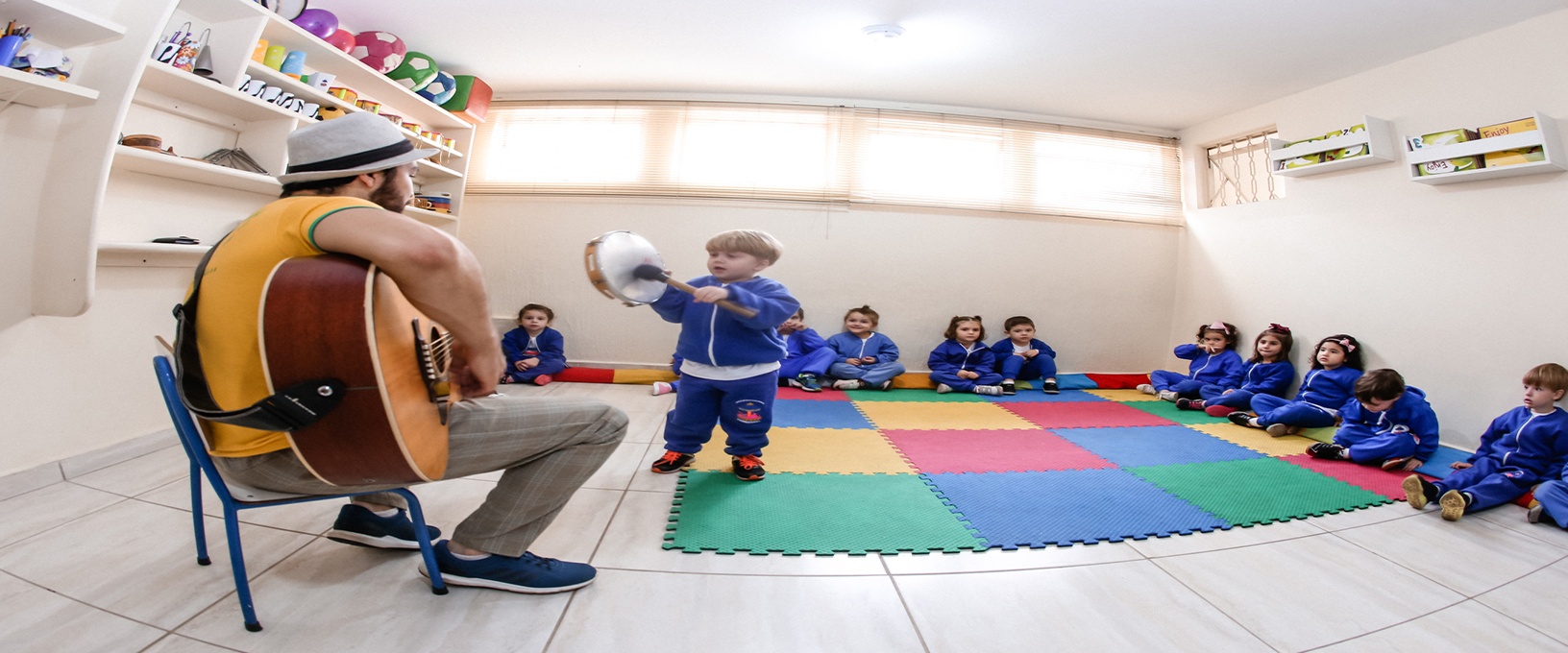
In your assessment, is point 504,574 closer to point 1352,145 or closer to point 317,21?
point 317,21


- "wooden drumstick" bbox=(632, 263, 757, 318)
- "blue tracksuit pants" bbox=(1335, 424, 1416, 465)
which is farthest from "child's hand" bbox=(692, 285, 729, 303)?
"blue tracksuit pants" bbox=(1335, 424, 1416, 465)

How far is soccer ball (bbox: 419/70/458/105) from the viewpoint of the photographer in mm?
4613

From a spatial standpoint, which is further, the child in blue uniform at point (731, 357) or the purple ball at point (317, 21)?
the purple ball at point (317, 21)

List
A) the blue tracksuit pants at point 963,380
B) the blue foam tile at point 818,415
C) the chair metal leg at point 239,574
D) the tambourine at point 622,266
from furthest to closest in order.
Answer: the blue tracksuit pants at point 963,380 → the blue foam tile at point 818,415 → the tambourine at point 622,266 → the chair metal leg at point 239,574

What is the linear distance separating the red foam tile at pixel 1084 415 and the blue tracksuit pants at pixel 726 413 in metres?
2.32

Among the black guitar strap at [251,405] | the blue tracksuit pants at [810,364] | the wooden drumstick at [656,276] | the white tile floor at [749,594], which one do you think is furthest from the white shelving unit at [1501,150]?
the black guitar strap at [251,405]

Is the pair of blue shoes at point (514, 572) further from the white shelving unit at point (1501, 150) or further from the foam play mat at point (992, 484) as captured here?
the white shelving unit at point (1501, 150)

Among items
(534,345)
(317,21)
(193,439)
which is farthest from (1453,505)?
(317,21)

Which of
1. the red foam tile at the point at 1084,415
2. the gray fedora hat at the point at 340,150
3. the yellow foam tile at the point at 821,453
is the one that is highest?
the gray fedora hat at the point at 340,150

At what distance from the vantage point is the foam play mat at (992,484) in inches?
84.5

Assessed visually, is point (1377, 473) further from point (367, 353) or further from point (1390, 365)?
point (367, 353)

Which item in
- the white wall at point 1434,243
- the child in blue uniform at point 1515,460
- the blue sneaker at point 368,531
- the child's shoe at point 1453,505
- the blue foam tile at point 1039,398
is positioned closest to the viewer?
the blue sneaker at point 368,531

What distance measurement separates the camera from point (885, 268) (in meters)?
5.80

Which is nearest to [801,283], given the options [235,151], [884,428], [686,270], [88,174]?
[686,270]
